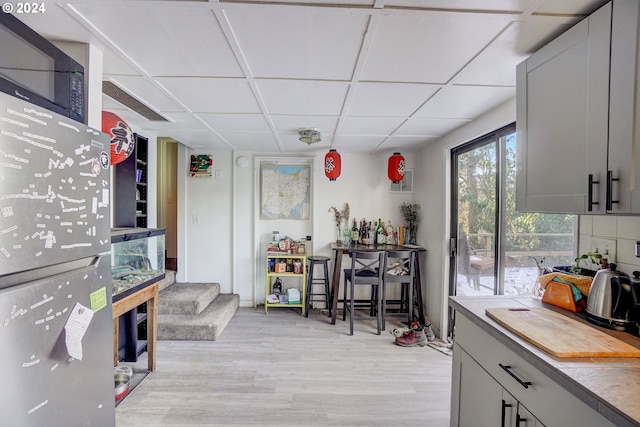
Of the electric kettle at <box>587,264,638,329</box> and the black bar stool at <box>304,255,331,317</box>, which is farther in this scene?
the black bar stool at <box>304,255,331,317</box>

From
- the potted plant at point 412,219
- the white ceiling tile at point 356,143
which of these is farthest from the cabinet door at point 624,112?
the potted plant at point 412,219

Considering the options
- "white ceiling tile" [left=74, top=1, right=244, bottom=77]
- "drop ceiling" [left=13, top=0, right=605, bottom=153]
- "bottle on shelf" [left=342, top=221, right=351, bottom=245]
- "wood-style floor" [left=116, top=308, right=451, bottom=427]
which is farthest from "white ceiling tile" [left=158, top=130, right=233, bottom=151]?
"wood-style floor" [left=116, top=308, right=451, bottom=427]

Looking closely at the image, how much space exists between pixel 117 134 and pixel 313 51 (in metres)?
1.45

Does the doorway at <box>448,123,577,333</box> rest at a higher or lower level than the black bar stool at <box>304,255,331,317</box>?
higher

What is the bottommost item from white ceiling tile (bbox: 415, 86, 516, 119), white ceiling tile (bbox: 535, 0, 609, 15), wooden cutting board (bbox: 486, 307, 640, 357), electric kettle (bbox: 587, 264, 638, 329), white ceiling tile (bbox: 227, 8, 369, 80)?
wooden cutting board (bbox: 486, 307, 640, 357)

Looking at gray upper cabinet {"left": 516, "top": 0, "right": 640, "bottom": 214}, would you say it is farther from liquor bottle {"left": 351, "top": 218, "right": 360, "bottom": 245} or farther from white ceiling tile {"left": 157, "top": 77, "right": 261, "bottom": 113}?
liquor bottle {"left": 351, "top": 218, "right": 360, "bottom": 245}

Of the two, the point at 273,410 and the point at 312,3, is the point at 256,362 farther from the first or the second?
the point at 312,3

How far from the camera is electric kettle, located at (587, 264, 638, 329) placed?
1.10m

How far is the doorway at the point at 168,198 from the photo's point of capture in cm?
434

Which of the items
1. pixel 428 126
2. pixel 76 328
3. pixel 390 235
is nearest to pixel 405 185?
pixel 390 235

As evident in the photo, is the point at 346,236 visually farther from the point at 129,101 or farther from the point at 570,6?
the point at 570,6

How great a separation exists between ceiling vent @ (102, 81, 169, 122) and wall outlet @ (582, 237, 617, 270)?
2.89 metres

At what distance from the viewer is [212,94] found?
1.88 m

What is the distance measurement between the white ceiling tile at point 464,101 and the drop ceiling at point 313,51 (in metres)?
0.01
